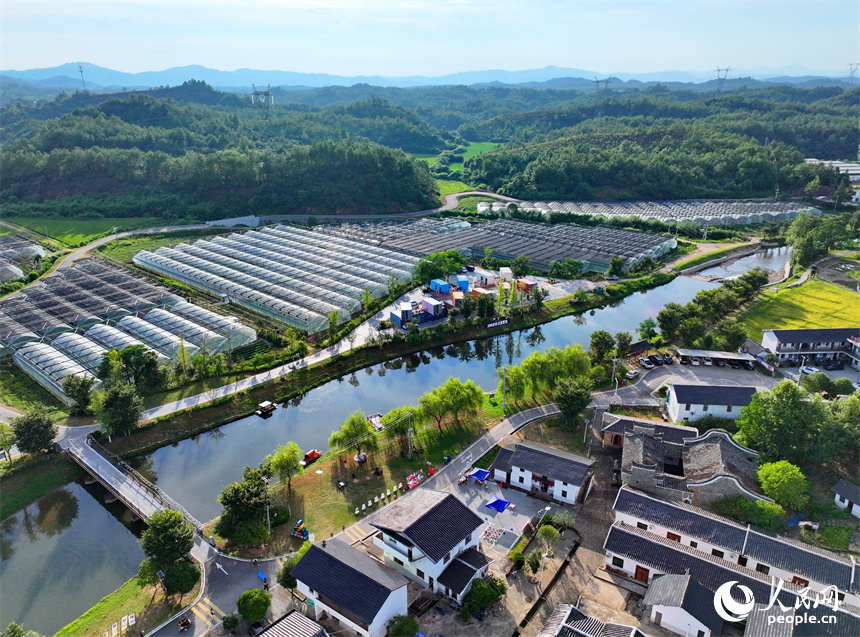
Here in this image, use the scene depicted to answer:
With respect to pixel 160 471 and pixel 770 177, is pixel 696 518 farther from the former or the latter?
pixel 770 177

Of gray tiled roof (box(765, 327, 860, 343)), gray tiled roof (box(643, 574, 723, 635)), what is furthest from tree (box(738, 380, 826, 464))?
gray tiled roof (box(765, 327, 860, 343))

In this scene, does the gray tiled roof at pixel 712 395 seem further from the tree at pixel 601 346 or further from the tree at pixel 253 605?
the tree at pixel 253 605

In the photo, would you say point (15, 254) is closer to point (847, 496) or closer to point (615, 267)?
point (615, 267)

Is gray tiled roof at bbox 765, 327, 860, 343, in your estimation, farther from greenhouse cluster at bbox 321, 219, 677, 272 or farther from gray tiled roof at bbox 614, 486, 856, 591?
greenhouse cluster at bbox 321, 219, 677, 272

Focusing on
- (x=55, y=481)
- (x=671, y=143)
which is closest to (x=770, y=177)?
(x=671, y=143)

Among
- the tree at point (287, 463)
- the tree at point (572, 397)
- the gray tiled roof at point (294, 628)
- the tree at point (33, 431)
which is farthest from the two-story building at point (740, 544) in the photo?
the tree at point (33, 431)
